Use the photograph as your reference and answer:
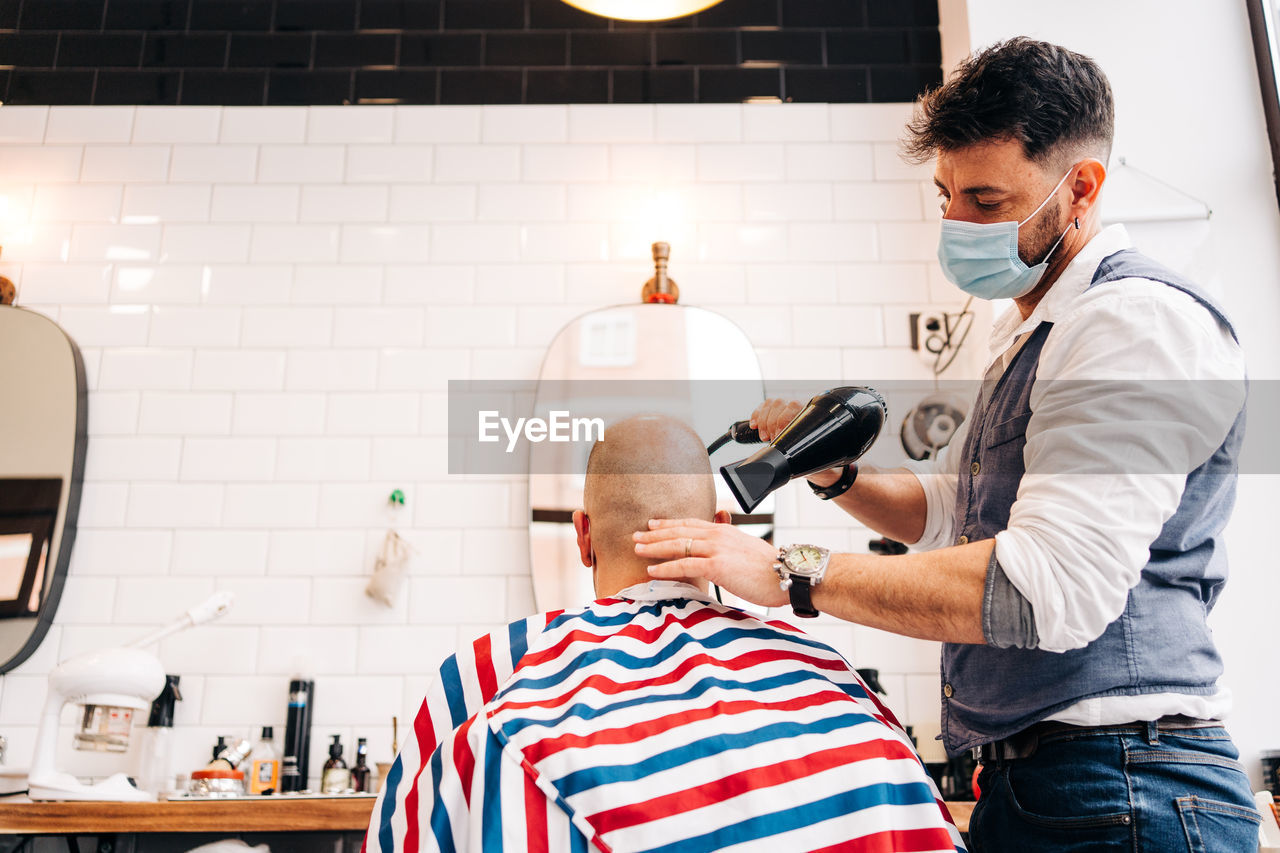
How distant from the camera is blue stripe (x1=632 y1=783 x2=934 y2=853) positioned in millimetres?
1187

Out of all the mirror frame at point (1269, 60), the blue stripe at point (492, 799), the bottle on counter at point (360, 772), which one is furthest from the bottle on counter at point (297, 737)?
the mirror frame at point (1269, 60)

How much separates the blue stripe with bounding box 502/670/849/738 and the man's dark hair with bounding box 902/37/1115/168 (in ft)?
2.59

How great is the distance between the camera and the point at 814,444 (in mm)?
1573

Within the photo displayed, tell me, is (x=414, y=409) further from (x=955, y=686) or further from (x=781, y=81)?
(x=955, y=686)

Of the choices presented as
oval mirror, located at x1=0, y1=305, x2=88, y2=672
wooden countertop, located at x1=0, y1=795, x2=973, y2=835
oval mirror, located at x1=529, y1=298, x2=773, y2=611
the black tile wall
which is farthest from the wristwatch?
oval mirror, located at x1=0, y1=305, x2=88, y2=672

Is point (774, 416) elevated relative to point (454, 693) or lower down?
elevated

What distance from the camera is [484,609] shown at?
9.54 feet

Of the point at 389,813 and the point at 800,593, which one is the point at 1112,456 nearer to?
the point at 800,593

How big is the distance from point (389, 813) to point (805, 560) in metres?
0.61

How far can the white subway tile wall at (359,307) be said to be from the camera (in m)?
2.89

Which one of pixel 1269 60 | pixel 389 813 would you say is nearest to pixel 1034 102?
pixel 389 813

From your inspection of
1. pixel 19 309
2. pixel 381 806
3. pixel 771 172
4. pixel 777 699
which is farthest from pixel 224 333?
pixel 777 699

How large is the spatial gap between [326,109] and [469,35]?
0.51 m

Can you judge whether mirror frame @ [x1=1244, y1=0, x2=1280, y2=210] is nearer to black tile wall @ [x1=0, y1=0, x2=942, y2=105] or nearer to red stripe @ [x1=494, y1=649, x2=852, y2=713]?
black tile wall @ [x1=0, y1=0, x2=942, y2=105]
